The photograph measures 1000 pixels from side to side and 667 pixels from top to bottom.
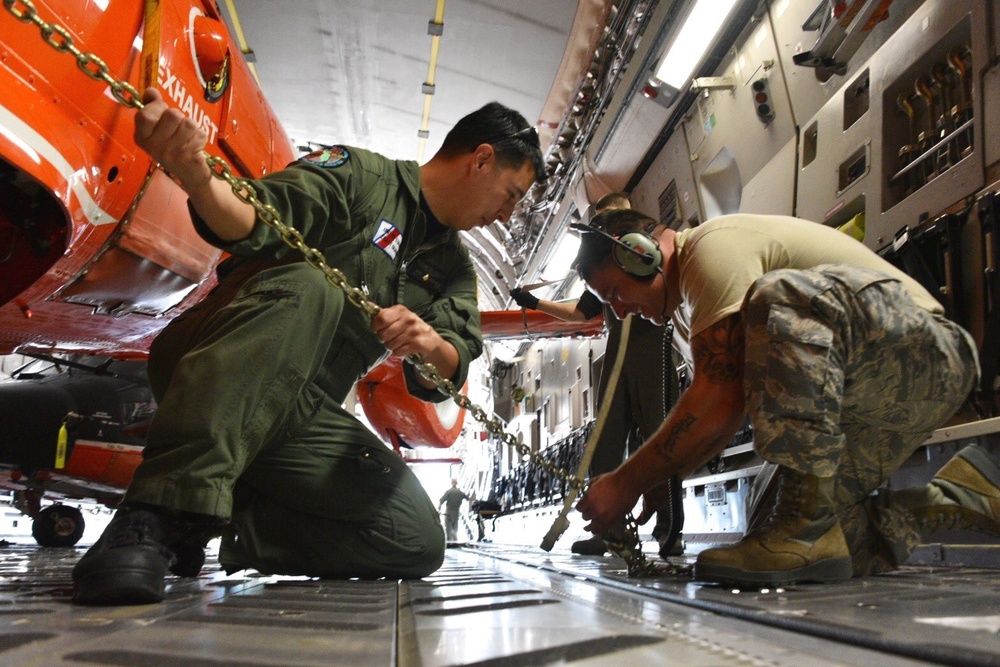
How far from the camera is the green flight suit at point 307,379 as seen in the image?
4.06 feet

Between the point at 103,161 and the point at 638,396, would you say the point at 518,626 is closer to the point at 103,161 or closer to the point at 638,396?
the point at 103,161

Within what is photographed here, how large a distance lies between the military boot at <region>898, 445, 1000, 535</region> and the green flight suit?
1.21 m

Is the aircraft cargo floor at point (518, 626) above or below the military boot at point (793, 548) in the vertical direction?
below

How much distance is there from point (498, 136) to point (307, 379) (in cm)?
96

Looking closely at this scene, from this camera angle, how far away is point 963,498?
168 cm

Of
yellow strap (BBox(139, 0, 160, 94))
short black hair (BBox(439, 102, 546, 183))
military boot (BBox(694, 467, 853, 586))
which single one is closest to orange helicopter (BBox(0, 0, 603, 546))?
yellow strap (BBox(139, 0, 160, 94))

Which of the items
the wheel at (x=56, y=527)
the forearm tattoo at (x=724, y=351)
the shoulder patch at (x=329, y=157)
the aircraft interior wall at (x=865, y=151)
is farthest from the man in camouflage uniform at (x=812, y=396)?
the wheel at (x=56, y=527)

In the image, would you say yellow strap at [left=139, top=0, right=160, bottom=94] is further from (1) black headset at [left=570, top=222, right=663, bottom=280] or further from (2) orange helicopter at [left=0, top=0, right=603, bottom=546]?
(1) black headset at [left=570, top=222, right=663, bottom=280]

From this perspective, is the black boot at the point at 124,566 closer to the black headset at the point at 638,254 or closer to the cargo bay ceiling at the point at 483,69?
the black headset at the point at 638,254

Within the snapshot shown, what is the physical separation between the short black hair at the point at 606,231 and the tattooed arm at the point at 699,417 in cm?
44

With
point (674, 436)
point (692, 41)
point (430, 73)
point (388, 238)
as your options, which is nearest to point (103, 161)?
point (388, 238)

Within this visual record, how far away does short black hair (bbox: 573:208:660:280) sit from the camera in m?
1.86

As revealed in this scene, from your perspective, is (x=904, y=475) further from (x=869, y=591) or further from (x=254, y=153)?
(x=254, y=153)

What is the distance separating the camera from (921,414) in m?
1.59
